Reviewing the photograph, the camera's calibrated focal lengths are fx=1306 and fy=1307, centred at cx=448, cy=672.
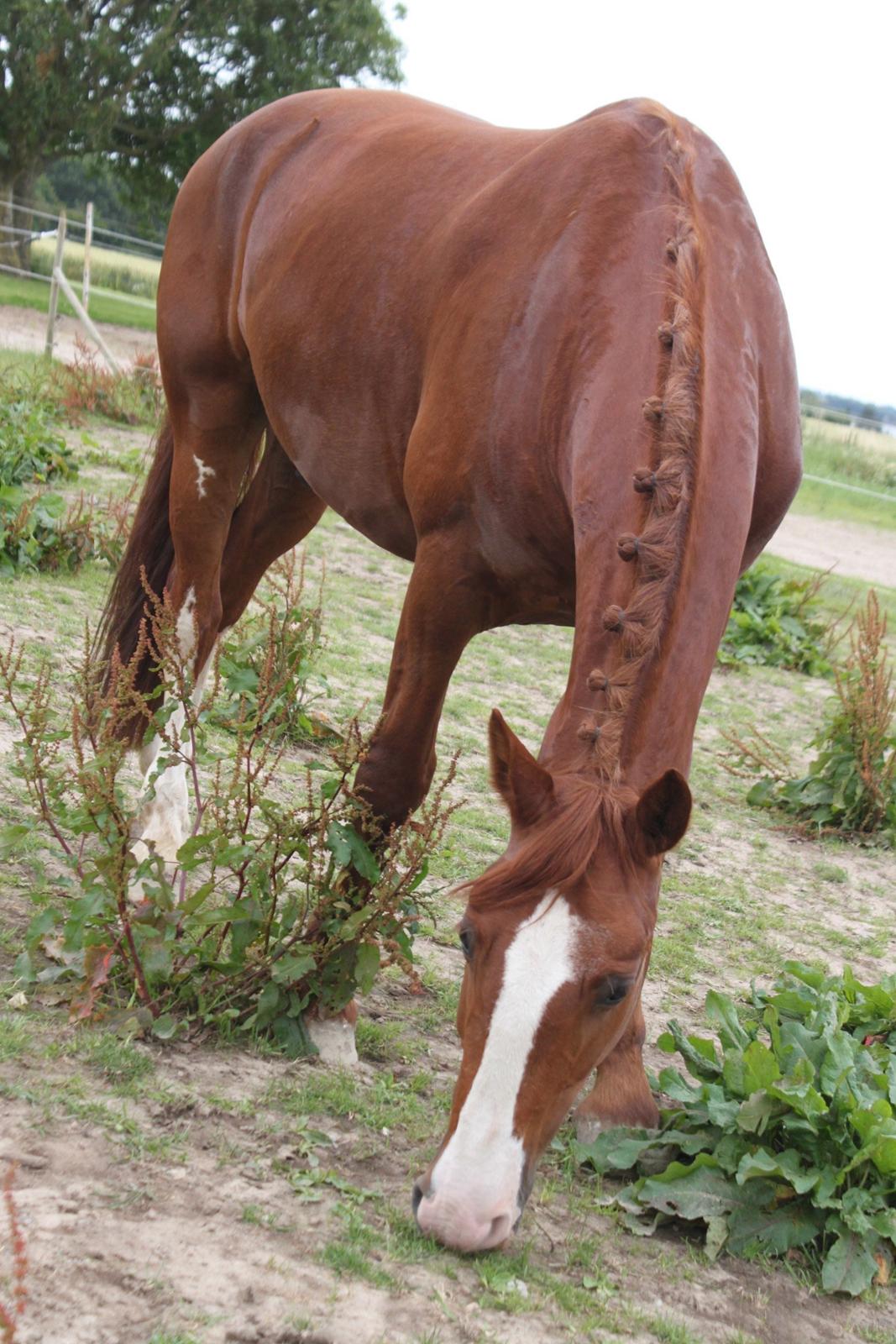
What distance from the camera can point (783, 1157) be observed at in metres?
2.56

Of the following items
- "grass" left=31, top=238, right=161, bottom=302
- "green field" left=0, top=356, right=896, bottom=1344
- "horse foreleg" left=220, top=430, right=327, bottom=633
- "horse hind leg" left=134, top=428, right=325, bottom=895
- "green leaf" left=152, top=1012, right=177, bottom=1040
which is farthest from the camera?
"grass" left=31, top=238, right=161, bottom=302

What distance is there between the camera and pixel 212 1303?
76.4 inches

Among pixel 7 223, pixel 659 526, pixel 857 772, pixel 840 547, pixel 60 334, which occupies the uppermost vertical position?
pixel 7 223

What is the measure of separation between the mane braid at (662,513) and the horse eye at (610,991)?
0.33 m

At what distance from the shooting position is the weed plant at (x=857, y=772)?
561 centimetres

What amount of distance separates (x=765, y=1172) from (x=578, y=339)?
174 centimetres

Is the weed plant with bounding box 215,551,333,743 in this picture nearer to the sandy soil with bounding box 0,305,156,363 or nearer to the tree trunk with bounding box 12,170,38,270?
the sandy soil with bounding box 0,305,156,363

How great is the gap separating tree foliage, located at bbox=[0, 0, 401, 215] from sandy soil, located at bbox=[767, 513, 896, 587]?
1702cm

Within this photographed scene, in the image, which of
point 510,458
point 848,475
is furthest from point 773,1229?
point 848,475

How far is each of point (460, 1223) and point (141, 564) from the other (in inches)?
108

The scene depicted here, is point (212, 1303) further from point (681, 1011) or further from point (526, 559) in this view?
point (681, 1011)

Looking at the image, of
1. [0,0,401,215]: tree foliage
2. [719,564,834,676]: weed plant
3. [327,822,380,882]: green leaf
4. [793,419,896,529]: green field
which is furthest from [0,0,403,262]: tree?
[327,822,380,882]: green leaf

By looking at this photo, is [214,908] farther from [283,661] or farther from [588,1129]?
[283,661]

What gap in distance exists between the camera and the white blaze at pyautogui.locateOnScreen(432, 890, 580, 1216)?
2020mm
